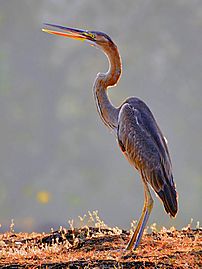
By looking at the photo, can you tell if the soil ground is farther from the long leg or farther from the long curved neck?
the long curved neck

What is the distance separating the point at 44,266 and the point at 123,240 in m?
1.60

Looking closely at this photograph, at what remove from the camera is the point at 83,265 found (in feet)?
16.8

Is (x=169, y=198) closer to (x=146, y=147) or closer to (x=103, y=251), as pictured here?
(x=146, y=147)

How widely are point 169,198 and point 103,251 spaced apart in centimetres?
79

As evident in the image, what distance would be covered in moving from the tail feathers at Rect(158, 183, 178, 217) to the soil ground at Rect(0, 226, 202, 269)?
349mm

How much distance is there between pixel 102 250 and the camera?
6.06 metres

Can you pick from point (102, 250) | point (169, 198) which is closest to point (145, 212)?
point (169, 198)

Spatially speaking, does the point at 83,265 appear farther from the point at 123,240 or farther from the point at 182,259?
the point at 123,240

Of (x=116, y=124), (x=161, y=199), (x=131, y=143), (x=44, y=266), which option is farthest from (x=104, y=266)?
(x=116, y=124)

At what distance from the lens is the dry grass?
5.13 m

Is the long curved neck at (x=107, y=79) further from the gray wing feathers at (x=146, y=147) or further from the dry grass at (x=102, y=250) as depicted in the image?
the dry grass at (x=102, y=250)

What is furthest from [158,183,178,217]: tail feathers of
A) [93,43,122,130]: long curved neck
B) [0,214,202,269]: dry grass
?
[93,43,122,130]: long curved neck

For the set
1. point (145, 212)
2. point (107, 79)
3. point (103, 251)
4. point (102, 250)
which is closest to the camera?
point (103, 251)

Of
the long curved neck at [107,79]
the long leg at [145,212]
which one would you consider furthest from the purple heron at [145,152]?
the long curved neck at [107,79]
